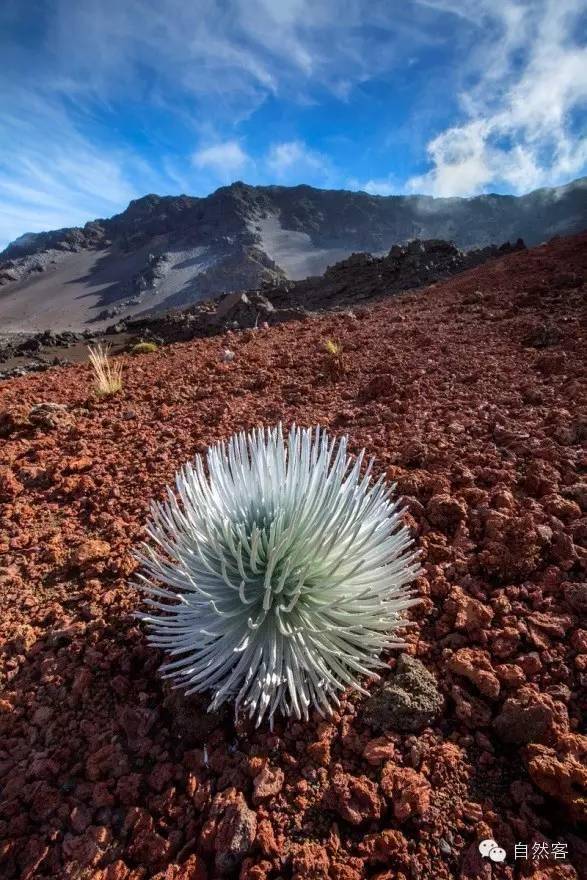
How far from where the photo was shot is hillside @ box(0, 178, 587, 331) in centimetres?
3884

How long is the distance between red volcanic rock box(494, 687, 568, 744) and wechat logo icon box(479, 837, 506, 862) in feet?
0.69

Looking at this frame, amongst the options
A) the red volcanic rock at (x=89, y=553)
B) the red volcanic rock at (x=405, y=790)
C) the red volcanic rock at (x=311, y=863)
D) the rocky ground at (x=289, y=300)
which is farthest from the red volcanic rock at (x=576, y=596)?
the rocky ground at (x=289, y=300)

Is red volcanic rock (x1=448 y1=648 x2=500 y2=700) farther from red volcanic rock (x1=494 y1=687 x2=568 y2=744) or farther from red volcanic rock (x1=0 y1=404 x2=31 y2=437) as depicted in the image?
red volcanic rock (x1=0 y1=404 x2=31 y2=437)

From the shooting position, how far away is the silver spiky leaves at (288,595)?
1034mm

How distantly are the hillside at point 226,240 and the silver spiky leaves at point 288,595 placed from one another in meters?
33.2

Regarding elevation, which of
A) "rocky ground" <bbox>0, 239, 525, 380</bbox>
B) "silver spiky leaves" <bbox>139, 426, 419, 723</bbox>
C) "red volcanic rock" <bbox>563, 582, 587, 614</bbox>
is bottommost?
"rocky ground" <bbox>0, 239, 525, 380</bbox>

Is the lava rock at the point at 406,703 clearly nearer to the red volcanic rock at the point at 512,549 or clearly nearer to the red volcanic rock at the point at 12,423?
the red volcanic rock at the point at 512,549

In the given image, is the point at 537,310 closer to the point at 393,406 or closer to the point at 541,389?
the point at 541,389

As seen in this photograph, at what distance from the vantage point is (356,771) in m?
0.97

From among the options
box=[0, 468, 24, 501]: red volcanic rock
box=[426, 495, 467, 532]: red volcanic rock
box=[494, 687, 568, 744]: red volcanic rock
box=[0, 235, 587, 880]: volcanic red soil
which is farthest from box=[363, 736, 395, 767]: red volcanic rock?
box=[0, 468, 24, 501]: red volcanic rock

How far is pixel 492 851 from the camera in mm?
814

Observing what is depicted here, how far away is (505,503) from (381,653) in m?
0.72

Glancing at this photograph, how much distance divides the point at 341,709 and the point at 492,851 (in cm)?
37

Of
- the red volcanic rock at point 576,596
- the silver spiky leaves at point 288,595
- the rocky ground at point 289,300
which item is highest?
the silver spiky leaves at point 288,595
